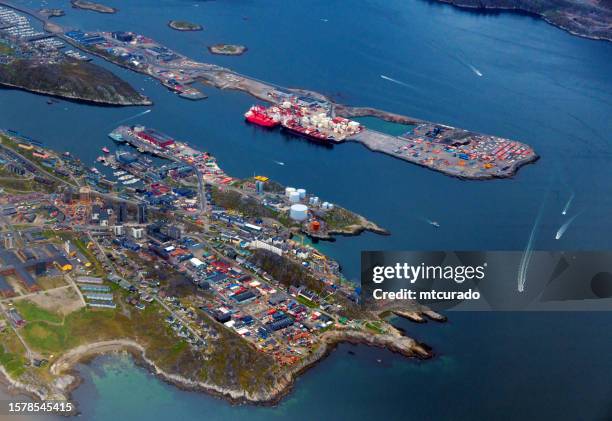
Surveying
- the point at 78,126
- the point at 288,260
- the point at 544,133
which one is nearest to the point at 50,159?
the point at 78,126

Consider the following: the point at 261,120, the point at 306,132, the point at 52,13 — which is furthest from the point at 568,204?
the point at 52,13

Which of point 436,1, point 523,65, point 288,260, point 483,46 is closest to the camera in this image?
point 288,260

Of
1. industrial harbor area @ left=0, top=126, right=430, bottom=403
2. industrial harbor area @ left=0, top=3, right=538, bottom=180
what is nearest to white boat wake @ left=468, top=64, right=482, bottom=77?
industrial harbor area @ left=0, top=3, right=538, bottom=180

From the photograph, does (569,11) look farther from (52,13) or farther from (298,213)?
(298,213)

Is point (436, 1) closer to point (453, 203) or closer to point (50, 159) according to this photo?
point (453, 203)

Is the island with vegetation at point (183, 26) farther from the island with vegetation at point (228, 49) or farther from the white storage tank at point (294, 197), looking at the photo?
the white storage tank at point (294, 197)

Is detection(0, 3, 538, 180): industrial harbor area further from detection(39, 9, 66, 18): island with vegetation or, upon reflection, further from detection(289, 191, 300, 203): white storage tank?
detection(289, 191, 300, 203): white storage tank

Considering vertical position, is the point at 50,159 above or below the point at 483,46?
below
